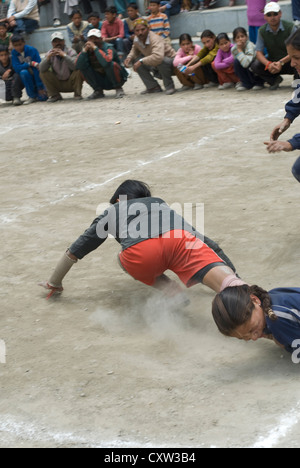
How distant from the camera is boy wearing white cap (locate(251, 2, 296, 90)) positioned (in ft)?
30.4

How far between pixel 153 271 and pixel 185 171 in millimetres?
2792

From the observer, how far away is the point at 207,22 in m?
13.7

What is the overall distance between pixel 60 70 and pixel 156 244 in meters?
7.85

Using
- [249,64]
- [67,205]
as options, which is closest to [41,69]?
[249,64]

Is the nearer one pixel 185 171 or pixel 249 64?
pixel 185 171

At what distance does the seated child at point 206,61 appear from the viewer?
10.3 meters

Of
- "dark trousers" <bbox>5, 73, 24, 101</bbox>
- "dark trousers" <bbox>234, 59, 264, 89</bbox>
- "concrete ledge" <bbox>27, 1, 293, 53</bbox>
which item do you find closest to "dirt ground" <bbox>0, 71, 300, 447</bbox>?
"dark trousers" <bbox>234, 59, 264, 89</bbox>

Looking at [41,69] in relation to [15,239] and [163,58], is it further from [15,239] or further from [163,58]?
[15,239]

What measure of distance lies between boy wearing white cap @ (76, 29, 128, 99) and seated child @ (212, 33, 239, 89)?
5.05 feet

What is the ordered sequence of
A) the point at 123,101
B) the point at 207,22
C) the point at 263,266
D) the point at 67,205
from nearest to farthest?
the point at 263,266, the point at 67,205, the point at 123,101, the point at 207,22

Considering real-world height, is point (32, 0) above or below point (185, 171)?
above

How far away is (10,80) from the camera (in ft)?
39.2

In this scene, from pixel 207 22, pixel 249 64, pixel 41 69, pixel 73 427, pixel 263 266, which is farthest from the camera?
pixel 207 22

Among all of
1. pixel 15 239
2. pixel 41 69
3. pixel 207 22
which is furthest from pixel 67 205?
pixel 207 22
